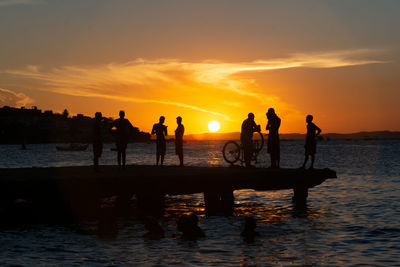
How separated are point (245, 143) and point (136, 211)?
20.2 ft

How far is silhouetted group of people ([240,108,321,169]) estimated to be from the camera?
18562 millimetres

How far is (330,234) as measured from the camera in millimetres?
16188

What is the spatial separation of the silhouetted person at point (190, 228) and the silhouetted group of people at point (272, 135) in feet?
18.0

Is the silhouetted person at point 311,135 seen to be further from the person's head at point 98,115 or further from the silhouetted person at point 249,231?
the person's head at point 98,115

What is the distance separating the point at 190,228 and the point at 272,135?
5915 millimetres

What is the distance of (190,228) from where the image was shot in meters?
15.2

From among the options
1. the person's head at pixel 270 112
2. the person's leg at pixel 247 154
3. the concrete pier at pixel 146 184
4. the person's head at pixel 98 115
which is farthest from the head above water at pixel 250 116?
the person's head at pixel 98 115

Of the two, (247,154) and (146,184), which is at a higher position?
(247,154)

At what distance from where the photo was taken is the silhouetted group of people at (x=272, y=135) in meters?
18.6

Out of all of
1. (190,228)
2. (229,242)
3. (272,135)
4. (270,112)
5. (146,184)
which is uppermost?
(270,112)

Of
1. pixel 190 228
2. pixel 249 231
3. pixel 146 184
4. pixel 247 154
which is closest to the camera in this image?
pixel 190 228

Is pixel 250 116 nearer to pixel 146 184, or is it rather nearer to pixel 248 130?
pixel 248 130

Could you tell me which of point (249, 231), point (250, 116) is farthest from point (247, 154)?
point (249, 231)

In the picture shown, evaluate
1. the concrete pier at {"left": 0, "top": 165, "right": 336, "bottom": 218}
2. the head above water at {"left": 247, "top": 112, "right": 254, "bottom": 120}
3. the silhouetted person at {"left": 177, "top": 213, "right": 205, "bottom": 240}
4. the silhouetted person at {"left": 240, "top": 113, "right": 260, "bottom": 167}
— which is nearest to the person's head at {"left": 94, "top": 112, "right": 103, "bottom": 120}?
the concrete pier at {"left": 0, "top": 165, "right": 336, "bottom": 218}
